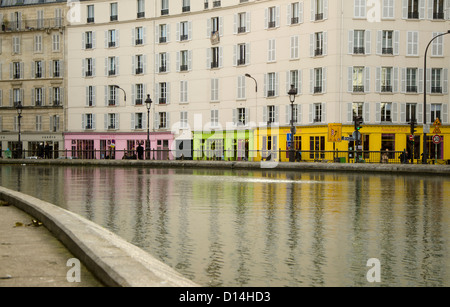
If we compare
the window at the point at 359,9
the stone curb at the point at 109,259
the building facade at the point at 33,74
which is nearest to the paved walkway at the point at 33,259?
the stone curb at the point at 109,259

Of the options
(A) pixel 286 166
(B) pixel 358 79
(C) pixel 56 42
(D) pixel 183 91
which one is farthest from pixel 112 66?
(A) pixel 286 166

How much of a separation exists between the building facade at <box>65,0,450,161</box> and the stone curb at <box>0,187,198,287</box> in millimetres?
34833

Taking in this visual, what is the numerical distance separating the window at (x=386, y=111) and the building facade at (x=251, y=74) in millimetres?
93

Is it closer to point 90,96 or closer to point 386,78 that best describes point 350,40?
point 386,78

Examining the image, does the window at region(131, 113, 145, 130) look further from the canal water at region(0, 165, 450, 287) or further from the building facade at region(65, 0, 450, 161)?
the canal water at region(0, 165, 450, 287)

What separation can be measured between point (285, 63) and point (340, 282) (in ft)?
162

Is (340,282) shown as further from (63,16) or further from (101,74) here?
(63,16)

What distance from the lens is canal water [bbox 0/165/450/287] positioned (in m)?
5.89

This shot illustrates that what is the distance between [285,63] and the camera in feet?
176

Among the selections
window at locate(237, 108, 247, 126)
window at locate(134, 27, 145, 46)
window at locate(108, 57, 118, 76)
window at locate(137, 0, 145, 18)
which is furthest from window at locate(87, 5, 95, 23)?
window at locate(237, 108, 247, 126)

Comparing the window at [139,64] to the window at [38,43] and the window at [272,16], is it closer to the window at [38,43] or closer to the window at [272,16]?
the window at [38,43]

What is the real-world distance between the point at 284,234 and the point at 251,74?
48565 millimetres

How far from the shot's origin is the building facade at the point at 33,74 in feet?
225

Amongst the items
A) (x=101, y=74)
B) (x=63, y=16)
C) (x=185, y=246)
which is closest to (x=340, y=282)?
(x=185, y=246)
